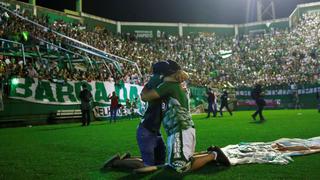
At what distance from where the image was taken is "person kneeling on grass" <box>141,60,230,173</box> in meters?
5.55

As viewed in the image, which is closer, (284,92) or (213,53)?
(284,92)

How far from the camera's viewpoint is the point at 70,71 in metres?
23.8

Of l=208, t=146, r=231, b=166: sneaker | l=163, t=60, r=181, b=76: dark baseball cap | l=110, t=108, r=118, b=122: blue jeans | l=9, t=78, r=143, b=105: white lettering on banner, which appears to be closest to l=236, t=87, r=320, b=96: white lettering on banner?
l=9, t=78, r=143, b=105: white lettering on banner

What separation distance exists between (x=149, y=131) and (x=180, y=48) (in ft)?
146

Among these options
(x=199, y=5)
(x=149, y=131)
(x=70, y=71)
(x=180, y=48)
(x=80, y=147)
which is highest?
(x=199, y=5)

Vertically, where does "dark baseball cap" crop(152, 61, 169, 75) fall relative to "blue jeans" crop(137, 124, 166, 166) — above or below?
above

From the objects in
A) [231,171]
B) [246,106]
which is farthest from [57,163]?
[246,106]

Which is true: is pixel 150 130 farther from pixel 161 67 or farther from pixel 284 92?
pixel 284 92

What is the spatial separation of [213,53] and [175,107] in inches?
1777

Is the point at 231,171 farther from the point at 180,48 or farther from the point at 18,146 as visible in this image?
the point at 180,48

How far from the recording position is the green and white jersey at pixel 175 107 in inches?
221

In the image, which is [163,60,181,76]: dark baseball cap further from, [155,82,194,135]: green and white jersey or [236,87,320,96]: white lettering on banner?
[236,87,320,96]: white lettering on banner

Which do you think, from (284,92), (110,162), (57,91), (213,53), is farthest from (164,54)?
(110,162)

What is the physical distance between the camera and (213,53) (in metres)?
50.0
